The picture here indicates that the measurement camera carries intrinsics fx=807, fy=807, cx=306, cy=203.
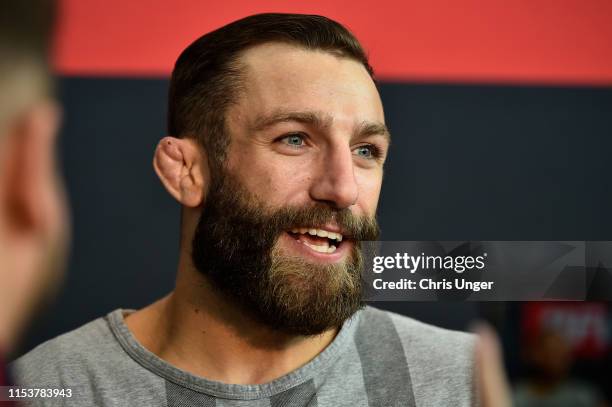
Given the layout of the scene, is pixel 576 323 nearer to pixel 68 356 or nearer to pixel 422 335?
pixel 422 335

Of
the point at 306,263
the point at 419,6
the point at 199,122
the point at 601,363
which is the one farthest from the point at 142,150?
the point at 601,363

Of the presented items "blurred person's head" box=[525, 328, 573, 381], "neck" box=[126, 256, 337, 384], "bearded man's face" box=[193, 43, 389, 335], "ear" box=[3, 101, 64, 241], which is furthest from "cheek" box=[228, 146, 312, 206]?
"ear" box=[3, 101, 64, 241]

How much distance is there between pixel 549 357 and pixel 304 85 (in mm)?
580

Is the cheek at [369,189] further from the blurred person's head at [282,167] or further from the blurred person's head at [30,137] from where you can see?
the blurred person's head at [30,137]

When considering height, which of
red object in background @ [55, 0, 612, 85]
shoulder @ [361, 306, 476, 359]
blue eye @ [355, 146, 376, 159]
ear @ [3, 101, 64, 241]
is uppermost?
red object in background @ [55, 0, 612, 85]

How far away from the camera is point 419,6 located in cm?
142

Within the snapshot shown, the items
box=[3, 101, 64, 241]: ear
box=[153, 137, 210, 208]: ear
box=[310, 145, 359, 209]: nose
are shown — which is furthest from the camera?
box=[153, 137, 210, 208]: ear

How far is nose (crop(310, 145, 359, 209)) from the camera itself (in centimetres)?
120

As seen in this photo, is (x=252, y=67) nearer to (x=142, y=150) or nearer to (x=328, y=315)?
(x=142, y=150)

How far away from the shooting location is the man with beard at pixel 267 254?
4.04 feet

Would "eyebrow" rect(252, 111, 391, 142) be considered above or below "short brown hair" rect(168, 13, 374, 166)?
below

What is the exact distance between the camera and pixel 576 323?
1353 mm

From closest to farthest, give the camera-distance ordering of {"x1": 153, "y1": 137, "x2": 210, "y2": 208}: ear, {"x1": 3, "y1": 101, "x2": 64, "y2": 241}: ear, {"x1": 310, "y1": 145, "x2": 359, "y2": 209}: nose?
{"x1": 3, "y1": 101, "x2": 64, "y2": 241}: ear → {"x1": 310, "y1": 145, "x2": 359, "y2": 209}: nose → {"x1": 153, "y1": 137, "x2": 210, "y2": 208}: ear

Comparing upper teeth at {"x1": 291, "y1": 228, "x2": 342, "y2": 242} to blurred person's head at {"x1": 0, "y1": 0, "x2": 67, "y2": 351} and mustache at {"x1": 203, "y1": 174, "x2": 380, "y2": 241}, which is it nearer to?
mustache at {"x1": 203, "y1": 174, "x2": 380, "y2": 241}
